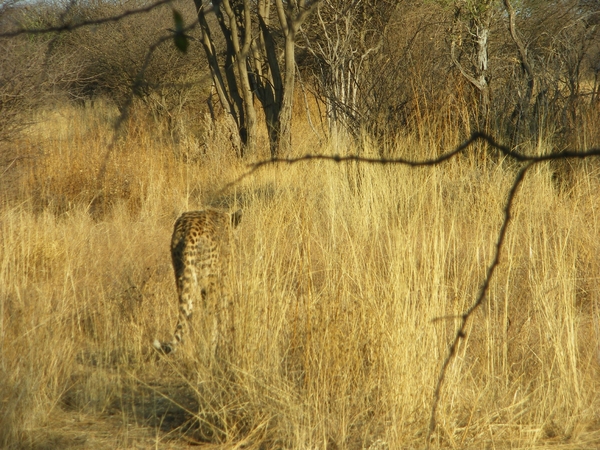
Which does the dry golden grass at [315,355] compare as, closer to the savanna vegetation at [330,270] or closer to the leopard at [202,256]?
the savanna vegetation at [330,270]

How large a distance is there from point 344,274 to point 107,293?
64.2 inches

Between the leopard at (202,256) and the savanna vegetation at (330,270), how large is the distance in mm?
138

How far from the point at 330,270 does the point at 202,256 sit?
0.92 metres

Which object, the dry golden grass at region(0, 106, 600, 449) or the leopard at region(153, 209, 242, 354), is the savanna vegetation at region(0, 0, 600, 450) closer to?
the dry golden grass at region(0, 106, 600, 449)

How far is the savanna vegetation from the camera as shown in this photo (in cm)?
272

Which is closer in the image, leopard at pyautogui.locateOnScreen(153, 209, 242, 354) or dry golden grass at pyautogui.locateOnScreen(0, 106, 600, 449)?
dry golden grass at pyautogui.locateOnScreen(0, 106, 600, 449)

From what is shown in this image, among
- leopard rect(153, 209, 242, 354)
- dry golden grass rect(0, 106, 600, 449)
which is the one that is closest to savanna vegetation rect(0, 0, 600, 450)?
dry golden grass rect(0, 106, 600, 449)

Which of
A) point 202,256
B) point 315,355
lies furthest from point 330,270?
point 202,256

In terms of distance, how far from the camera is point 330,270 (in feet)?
11.1

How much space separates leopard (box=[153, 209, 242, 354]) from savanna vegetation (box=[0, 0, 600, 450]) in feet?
0.45

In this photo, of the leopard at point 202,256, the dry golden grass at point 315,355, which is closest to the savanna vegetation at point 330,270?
the dry golden grass at point 315,355

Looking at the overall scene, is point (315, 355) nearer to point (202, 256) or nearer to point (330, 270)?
point (330, 270)

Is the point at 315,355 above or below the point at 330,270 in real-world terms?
below

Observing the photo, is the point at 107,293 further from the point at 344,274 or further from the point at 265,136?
the point at 265,136
